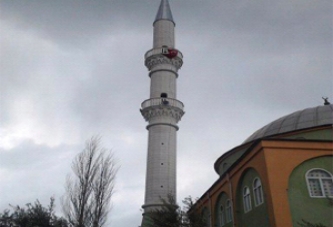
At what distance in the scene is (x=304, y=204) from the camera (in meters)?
11.9

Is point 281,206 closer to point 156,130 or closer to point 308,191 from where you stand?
point 308,191

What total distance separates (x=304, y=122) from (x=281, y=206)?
6.95 meters

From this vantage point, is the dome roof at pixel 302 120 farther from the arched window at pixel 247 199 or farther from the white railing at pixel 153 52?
the white railing at pixel 153 52

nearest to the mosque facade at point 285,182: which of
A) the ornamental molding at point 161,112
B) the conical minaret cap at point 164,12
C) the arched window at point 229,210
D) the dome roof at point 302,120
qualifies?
the arched window at point 229,210

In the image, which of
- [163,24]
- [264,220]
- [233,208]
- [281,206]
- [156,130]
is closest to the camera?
[281,206]

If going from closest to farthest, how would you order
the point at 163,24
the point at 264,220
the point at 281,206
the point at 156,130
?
the point at 281,206 → the point at 264,220 → the point at 156,130 → the point at 163,24

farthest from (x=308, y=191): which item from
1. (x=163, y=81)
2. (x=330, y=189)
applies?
(x=163, y=81)

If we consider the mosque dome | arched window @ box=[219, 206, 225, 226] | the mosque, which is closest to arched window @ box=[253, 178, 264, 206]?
the mosque

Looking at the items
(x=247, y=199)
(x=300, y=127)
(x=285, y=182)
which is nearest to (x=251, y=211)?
(x=247, y=199)

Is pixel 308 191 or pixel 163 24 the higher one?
pixel 163 24

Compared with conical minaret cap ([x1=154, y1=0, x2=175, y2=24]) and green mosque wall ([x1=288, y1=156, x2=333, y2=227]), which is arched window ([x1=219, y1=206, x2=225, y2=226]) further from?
conical minaret cap ([x1=154, y1=0, x2=175, y2=24])

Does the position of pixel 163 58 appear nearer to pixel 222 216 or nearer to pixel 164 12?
pixel 164 12

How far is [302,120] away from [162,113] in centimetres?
931

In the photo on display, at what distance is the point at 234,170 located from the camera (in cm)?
1537
